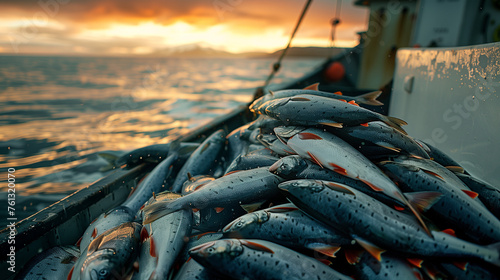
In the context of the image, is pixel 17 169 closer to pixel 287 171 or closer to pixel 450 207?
pixel 287 171

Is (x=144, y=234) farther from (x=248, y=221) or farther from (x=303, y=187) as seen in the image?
(x=303, y=187)

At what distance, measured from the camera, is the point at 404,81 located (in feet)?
14.5

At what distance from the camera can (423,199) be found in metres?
1.68

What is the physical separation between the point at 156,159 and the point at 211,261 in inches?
Answer: 107

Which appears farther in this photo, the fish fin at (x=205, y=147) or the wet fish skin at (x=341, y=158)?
the fish fin at (x=205, y=147)

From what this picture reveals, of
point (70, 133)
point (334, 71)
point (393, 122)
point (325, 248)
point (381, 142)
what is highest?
point (334, 71)

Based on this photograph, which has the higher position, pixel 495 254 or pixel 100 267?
pixel 495 254

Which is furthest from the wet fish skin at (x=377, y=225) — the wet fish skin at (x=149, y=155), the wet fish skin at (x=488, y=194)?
the wet fish skin at (x=149, y=155)

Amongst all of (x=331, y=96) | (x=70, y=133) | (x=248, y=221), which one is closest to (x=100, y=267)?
(x=248, y=221)

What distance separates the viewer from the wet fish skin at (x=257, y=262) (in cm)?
148

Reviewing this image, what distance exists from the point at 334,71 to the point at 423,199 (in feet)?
33.4

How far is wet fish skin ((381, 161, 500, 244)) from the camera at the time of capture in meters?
1.63

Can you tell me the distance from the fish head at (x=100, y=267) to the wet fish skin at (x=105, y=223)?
614 mm

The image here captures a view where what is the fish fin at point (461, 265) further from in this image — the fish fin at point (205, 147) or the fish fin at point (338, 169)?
the fish fin at point (205, 147)
